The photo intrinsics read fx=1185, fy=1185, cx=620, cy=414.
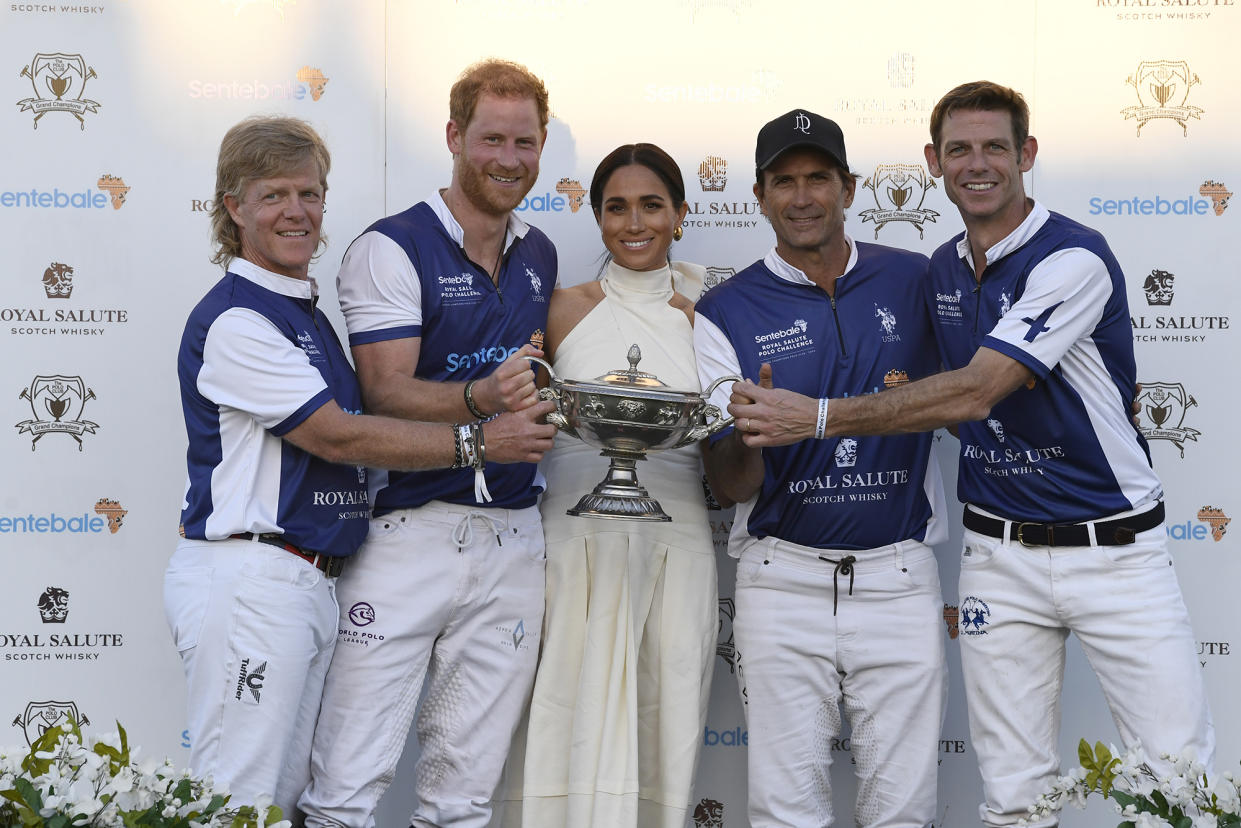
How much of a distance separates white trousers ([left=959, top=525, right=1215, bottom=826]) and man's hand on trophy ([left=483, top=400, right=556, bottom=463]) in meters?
1.39

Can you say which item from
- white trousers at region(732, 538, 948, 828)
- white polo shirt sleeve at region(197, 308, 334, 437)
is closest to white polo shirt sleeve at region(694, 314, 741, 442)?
white trousers at region(732, 538, 948, 828)

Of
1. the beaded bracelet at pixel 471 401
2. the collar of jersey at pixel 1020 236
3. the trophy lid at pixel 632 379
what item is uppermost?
the collar of jersey at pixel 1020 236

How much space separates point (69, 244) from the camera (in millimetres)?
4445

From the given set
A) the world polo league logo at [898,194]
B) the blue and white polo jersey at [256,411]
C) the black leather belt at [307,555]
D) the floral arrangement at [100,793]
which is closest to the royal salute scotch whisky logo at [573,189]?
the world polo league logo at [898,194]

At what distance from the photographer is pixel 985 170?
353cm

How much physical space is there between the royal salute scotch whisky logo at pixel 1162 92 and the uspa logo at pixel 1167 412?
0.96m

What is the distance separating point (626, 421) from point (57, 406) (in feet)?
8.04

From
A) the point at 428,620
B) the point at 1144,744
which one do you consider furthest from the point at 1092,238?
the point at 428,620

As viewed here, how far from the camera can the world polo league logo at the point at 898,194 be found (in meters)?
4.53

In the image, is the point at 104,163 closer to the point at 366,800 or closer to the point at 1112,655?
the point at 366,800

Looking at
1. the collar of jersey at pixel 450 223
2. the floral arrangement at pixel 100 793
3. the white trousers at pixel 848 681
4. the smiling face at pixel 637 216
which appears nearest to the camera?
the floral arrangement at pixel 100 793

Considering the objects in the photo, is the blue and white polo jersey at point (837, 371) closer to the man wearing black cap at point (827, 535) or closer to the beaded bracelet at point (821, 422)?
the man wearing black cap at point (827, 535)

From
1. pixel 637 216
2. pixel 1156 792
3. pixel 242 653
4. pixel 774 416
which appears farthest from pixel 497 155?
pixel 1156 792

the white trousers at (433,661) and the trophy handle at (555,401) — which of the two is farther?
the white trousers at (433,661)
